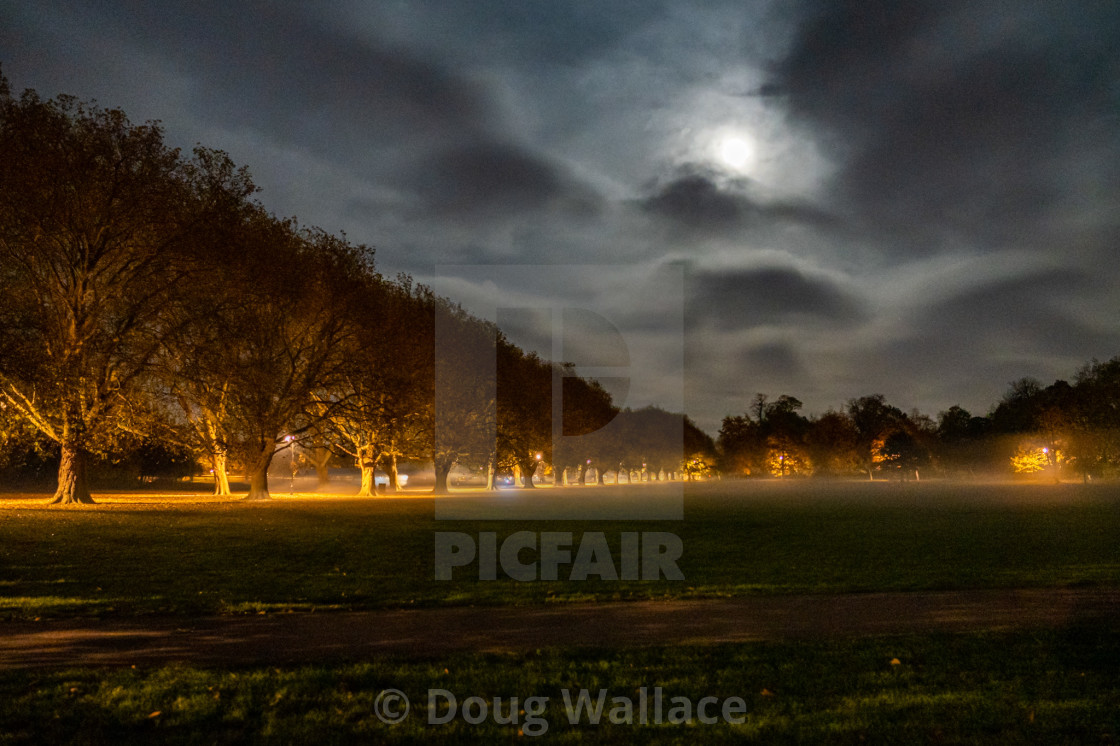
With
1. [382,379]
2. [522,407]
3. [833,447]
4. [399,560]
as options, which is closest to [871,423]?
[833,447]

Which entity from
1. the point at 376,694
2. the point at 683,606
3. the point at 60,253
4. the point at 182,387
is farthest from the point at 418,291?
the point at 376,694

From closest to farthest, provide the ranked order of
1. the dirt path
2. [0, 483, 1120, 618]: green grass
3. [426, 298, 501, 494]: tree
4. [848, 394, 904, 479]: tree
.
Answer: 1. the dirt path
2. [0, 483, 1120, 618]: green grass
3. [426, 298, 501, 494]: tree
4. [848, 394, 904, 479]: tree

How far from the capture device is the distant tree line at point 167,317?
29328 mm

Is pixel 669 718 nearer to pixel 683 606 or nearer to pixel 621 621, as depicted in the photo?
pixel 621 621

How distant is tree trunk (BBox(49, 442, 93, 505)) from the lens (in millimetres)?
31812

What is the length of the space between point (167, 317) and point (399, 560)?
75.6 ft

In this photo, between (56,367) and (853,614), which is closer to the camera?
(853,614)

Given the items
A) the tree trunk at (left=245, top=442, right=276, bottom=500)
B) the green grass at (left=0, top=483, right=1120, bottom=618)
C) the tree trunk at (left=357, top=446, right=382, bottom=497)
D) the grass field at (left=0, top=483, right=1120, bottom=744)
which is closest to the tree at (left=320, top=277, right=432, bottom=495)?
the tree trunk at (left=357, top=446, right=382, bottom=497)

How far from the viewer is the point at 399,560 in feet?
55.8

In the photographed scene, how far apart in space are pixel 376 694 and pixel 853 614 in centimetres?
696

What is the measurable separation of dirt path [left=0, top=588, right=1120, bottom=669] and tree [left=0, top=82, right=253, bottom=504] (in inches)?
925

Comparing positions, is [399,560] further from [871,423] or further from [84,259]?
[871,423]

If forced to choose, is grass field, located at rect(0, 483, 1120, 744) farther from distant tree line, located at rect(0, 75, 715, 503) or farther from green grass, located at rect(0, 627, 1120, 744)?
distant tree line, located at rect(0, 75, 715, 503)

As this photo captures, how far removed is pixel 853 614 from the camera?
410 inches
